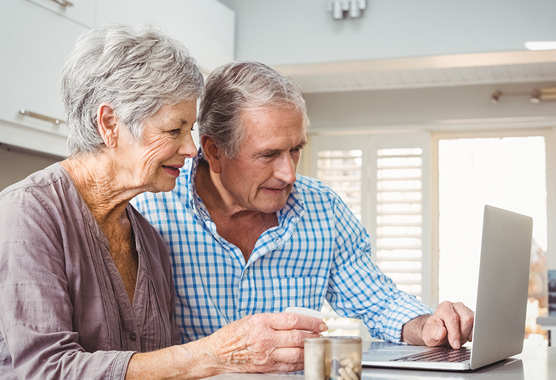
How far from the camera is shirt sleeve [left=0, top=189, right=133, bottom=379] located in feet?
3.38

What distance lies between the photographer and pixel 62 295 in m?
1.08

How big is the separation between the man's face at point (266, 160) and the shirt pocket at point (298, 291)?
19 cm

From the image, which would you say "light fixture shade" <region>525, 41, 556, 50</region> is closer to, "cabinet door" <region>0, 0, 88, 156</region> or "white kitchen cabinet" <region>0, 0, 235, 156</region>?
"white kitchen cabinet" <region>0, 0, 235, 156</region>

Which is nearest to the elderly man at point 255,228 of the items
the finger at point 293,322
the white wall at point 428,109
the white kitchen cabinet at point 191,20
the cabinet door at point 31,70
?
the finger at point 293,322

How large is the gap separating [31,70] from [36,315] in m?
1.69

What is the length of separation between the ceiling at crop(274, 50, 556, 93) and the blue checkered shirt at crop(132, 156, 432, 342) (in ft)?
7.60

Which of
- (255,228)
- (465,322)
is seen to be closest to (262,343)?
(465,322)

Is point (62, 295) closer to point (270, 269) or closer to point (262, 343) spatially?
point (262, 343)

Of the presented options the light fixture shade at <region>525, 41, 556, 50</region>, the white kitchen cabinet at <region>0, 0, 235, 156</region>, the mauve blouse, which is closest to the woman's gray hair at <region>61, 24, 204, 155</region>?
the mauve blouse

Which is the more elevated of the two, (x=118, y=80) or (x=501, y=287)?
(x=118, y=80)

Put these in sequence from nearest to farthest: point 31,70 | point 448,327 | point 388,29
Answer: point 448,327, point 31,70, point 388,29

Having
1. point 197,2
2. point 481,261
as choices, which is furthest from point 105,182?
point 197,2

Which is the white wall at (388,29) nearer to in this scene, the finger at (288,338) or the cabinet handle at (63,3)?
the cabinet handle at (63,3)

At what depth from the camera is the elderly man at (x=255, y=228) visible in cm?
158
